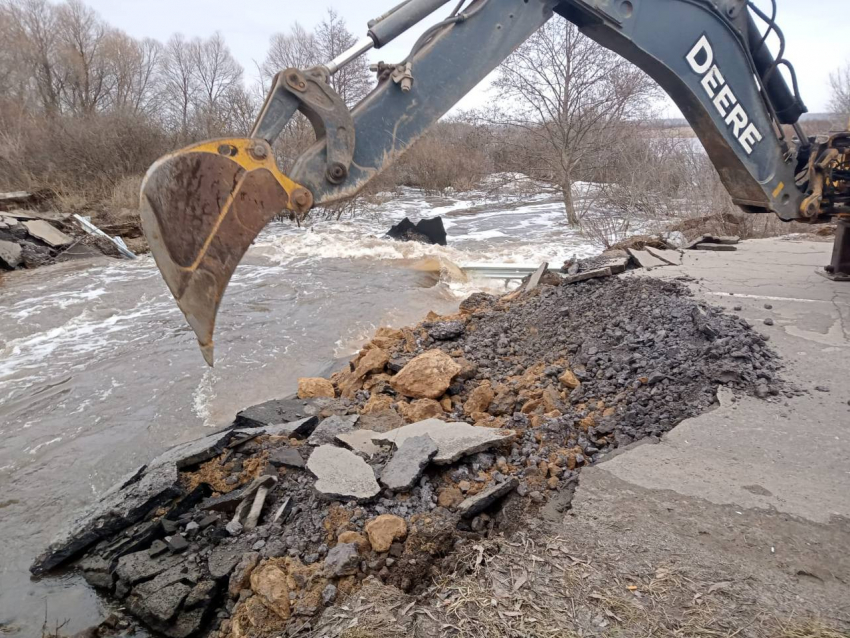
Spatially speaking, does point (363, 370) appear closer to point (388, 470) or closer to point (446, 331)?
point (446, 331)

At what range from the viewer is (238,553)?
327cm

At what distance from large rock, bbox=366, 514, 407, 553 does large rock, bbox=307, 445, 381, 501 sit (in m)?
0.26

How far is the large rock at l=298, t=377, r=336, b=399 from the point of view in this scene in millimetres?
5738

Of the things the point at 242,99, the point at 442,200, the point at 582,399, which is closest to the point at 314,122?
the point at 582,399

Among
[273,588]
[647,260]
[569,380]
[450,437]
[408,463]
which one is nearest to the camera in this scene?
[273,588]

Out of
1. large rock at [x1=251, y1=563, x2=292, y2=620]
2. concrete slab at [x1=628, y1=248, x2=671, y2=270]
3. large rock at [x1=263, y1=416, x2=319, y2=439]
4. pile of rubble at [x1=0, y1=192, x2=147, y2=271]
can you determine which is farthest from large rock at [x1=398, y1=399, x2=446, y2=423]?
pile of rubble at [x1=0, y1=192, x2=147, y2=271]

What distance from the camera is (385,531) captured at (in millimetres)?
2965

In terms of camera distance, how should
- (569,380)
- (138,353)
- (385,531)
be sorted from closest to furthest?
(385,531) → (569,380) → (138,353)

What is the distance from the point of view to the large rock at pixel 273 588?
2.76 meters

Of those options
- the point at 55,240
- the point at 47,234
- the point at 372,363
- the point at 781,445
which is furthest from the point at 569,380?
the point at 47,234

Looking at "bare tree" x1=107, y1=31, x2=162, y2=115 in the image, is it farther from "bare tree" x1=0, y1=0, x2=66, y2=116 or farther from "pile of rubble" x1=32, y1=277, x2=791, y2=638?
"pile of rubble" x1=32, y1=277, x2=791, y2=638

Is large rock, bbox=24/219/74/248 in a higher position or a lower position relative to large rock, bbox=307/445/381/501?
higher

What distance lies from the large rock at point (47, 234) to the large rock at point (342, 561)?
15.6 m

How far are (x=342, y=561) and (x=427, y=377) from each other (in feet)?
7.02
